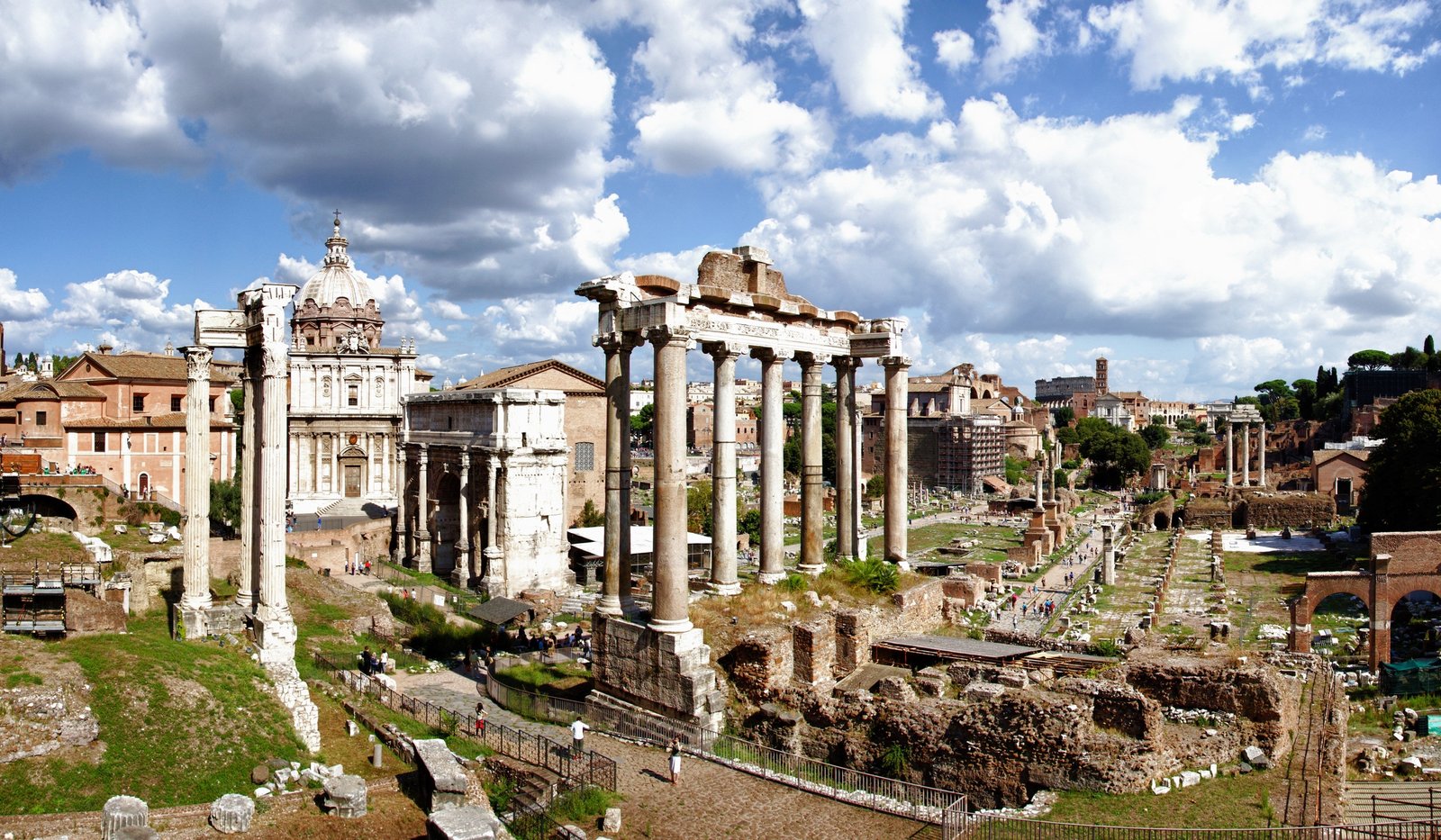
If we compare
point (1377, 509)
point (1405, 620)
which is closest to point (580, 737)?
point (1405, 620)

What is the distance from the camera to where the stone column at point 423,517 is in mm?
42750

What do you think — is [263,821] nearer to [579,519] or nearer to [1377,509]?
[579,519]

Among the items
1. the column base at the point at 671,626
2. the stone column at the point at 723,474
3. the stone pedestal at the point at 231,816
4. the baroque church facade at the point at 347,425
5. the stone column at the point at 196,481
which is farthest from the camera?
the baroque church facade at the point at 347,425

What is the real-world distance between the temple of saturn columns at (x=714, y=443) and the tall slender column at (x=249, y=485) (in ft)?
25.9

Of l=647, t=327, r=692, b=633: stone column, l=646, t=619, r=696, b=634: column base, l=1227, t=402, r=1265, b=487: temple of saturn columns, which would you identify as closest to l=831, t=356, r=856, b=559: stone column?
l=647, t=327, r=692, b=633: stone column

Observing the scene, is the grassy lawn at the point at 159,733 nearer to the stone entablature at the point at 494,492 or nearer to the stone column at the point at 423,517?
the stone entablature at the point at 494,492

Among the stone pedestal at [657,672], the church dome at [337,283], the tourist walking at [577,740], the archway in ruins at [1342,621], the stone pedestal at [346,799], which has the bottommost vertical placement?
the archway in ruins at [1342,621]

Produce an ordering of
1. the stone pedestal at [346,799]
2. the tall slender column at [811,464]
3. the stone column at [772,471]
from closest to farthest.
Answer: the stone pedestal at [346,799]
the stone column at [772,471]
the tall slender column at [811,464]

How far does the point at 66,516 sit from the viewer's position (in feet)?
105

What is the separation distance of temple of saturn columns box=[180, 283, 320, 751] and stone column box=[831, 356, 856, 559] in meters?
11.1

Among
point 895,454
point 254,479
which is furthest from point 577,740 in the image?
point 254,479

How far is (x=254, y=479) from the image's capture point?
65.4ft

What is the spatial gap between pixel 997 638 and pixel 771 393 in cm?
646

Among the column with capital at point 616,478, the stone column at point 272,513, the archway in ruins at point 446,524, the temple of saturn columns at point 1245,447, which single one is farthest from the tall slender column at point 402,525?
the temple of saturn columns at point 1245,447
